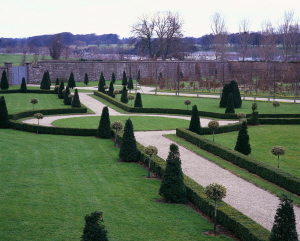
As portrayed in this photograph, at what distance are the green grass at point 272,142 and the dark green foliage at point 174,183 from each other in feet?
18.3

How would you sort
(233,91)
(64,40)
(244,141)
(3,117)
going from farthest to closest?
(64,40), (233,91), (3,117), (244,141)

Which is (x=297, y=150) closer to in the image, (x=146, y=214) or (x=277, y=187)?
(x=277, y=187)

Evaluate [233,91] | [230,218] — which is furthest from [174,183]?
[233,91]

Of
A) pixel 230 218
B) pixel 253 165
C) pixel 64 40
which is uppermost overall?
pixel 64 40

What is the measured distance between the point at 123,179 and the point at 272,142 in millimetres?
10066

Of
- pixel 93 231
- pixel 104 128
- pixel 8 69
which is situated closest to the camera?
pixel 93 231

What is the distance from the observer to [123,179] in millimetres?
15461

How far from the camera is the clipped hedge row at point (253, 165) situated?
1435cm

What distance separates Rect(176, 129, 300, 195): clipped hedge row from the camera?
47.1ft

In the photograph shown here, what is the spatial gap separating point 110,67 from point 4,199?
5685cm

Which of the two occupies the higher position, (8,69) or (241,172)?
(8,69)

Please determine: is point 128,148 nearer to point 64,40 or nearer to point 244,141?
point 244,141

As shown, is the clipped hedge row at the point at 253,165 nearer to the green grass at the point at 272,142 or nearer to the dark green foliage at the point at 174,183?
the green grass at the point at 272,142

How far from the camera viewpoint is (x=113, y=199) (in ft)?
42.7
